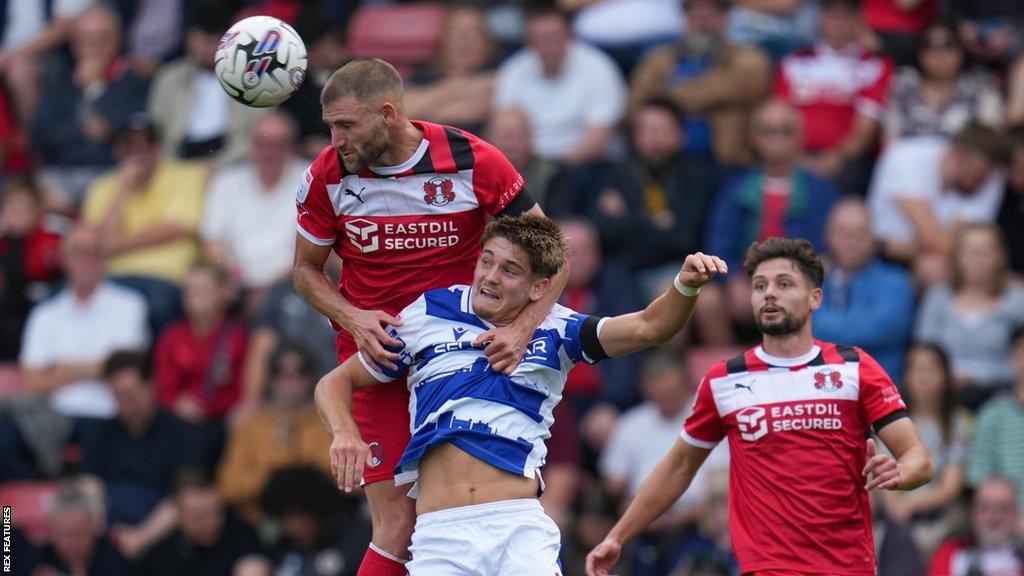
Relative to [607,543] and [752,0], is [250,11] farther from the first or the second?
[607,543]

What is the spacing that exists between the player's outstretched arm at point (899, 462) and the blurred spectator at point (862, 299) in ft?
15.4

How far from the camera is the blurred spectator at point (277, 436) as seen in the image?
13406mm

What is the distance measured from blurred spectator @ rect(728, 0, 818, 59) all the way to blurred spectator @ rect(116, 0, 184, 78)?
5711 millimetres

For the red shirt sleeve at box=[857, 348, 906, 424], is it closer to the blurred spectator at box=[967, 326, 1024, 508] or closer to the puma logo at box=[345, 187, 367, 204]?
the puma logo at box=[345, 187, 367, 204]

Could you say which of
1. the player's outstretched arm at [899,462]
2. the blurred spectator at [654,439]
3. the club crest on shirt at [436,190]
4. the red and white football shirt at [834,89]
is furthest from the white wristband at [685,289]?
the red and white football shirt at [834,89]

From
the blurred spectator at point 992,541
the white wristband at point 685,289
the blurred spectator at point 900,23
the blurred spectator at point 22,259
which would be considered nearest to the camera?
the white wristband at point 685,289

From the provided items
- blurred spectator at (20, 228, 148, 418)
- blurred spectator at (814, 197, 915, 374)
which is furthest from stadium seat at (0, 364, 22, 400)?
blurred spectator at (814, 197, 915, 374)

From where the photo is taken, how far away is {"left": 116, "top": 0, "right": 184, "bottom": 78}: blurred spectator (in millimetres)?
17484

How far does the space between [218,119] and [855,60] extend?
5685mm

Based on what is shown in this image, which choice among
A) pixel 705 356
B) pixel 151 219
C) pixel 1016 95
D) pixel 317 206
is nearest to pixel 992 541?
pixel 705 356

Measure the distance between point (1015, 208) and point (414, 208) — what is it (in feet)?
20.8

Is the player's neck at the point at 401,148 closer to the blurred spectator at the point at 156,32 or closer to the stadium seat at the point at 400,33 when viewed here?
the stadium seat at the point at 400,33

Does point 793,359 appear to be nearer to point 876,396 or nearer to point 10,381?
point 876,396

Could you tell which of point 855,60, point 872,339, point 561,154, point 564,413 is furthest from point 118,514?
point 855,60
